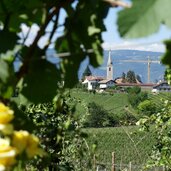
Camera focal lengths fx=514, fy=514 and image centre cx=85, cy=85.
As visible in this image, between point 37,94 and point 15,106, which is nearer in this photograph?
point 15,106

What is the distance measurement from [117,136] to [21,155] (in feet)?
106

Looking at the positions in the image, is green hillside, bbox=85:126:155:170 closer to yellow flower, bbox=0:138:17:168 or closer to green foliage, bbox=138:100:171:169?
green foliage, bbox=138:100:171:169

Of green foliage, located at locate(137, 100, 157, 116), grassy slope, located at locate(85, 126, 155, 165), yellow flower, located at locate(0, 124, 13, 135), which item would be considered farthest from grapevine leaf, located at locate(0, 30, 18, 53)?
grassy slope, located at locate(85, 126, 155, 165)

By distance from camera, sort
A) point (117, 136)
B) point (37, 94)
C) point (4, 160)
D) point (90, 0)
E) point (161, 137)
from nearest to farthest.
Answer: point (4, 160) < point (90, 0) < point (37, 94) < point (161, 137) < point (117, 136)

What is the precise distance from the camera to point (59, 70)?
3.56 ft

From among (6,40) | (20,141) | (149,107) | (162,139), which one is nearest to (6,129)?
(20,141)

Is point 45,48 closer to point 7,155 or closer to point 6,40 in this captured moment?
point 6,40

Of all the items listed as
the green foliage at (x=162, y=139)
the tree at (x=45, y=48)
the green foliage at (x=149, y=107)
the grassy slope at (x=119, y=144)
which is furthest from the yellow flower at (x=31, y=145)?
the grassy slope at (x=119, y=144)

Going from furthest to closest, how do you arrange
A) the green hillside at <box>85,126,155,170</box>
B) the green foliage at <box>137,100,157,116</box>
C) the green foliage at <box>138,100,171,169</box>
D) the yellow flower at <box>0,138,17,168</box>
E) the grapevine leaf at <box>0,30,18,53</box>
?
the green hillside at <box>85,126,155,170</box>
the green foliage at <box>137,100,157,116</box>
the green foliage at <box>138,100,171,169</box>
the grapevine leaf at <box>0,30,18,53</box>
the yellow flower at <box>0,138,17,168</box>

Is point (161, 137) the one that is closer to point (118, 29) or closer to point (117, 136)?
point (118, 29)

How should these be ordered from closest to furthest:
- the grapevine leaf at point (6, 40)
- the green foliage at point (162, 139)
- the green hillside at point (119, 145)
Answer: the grapevine leaf at point (6, 40)
the green foliage at point (162, 139)
the green hillside at point (119, 145)

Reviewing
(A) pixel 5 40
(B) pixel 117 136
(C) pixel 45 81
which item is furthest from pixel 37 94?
(B) pixel 117 136

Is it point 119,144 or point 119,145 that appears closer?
point 119,145

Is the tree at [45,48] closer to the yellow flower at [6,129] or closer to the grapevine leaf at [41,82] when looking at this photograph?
the grapevine leaf at [41,82]
